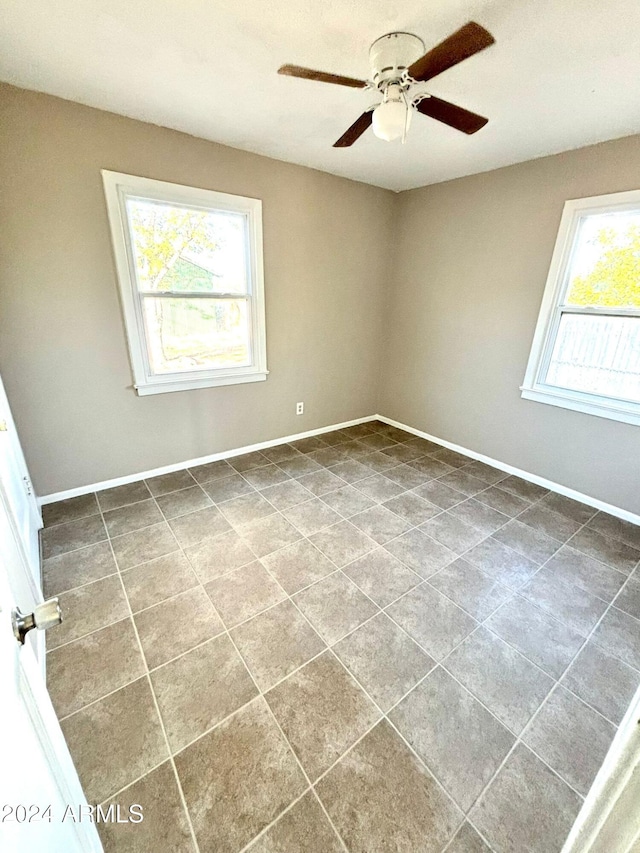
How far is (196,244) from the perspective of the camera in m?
2.70

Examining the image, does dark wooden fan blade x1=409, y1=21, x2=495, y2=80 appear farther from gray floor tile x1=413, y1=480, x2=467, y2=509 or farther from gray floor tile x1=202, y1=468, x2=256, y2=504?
gray floor tile x1=202, y1=468, x2=256, y2=504

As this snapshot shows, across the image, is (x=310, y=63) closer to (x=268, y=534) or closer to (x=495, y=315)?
(x=495, y=315)

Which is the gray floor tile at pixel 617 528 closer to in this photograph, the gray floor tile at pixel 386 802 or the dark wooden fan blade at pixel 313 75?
the gray floor tile at pixel 386 802

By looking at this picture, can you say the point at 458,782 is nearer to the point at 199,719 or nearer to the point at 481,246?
the point at 199,719

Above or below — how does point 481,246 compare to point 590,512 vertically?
above

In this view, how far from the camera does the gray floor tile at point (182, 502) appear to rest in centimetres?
252

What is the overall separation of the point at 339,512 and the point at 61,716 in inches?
67.8

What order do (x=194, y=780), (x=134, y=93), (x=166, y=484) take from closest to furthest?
(x=194, y=780), (x=134, y=93), (x=166, y=484)

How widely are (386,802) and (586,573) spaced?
5.51 feet

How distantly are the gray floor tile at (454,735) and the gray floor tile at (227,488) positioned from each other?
1751 millimetres

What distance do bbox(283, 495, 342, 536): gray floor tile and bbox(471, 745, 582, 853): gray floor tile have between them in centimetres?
142

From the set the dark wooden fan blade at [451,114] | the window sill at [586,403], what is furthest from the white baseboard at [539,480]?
the dark wooden fan blade at [451,114]

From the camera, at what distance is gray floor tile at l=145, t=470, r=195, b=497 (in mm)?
2771

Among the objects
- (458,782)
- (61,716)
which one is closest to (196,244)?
(61,716)
